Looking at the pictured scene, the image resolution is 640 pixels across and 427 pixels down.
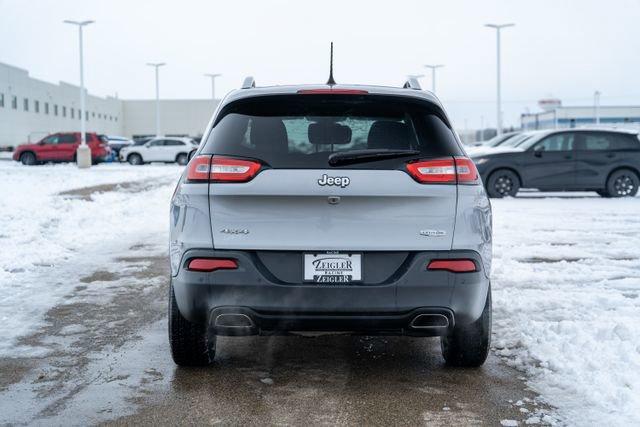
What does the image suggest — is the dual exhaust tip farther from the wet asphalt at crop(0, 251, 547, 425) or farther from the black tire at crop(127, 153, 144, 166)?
the black tire at crop(127, 153, 144, 166)

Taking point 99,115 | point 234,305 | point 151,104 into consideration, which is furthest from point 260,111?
point 151,104

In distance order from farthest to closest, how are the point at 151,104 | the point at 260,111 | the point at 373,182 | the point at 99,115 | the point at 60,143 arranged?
1. the point at 151,104
2. the point at 99,115
3. the point at 60,143
4. the point at 260,111
5. the point at 373,182

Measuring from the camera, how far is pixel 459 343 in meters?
4.74

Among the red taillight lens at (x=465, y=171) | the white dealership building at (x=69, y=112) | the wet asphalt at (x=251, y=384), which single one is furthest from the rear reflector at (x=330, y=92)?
the white dealership building at (x=69, y=112)

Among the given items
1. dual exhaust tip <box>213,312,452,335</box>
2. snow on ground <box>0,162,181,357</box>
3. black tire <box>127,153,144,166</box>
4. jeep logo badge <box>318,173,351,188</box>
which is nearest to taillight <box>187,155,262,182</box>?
jeep logo badge <box>318,173,351,188</box>

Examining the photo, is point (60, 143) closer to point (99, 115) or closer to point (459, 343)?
point (459, 343)

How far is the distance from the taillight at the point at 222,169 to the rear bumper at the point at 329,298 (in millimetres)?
395

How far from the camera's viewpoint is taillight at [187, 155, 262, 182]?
13.7ft

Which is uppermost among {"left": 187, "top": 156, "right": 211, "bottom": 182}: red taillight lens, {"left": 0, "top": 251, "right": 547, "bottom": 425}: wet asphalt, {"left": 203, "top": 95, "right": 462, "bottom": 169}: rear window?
{"left": 203, "top": 95, "right": 462, "bottom": 169}: rear window

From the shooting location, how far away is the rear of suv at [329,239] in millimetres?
4141

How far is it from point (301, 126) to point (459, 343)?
162cm

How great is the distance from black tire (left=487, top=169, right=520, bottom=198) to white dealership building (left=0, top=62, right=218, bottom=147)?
4681cm

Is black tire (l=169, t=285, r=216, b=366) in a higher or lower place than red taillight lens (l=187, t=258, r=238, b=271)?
lower

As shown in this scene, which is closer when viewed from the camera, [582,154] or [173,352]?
[173,352]
